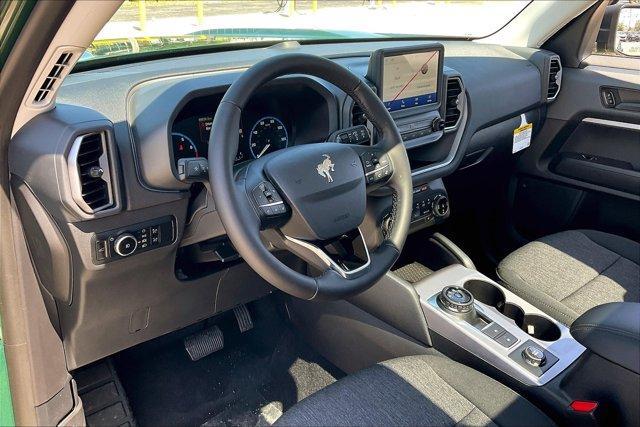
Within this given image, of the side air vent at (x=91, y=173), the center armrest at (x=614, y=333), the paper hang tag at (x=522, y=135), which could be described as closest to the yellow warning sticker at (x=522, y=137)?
the paper hang tag at (x=522, y=135)

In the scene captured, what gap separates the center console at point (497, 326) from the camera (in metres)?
1.67

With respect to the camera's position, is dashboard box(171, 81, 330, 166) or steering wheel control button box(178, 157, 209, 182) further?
dashboard box(171, 81, 330, 166)

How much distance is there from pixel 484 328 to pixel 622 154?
1.32 m

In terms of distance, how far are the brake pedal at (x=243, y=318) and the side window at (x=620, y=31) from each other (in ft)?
6.59

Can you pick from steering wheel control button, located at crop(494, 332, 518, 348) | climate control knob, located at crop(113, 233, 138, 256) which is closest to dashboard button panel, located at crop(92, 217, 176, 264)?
climate control knob, located at crop(113, 233, 138, 256)

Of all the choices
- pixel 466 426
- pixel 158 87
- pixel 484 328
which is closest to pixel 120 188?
pixel 158 87

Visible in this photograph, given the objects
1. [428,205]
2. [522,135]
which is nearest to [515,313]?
[428,205]

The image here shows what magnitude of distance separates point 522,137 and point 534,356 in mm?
1311

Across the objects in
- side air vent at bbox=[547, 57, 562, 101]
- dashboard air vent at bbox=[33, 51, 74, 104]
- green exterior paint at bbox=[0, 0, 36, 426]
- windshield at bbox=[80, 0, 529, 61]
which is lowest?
side air vent at bbox=[547, 57, 562, 101]

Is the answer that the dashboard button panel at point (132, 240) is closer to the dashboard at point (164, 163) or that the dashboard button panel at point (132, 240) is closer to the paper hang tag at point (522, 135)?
the dashboard at point (164, 163)

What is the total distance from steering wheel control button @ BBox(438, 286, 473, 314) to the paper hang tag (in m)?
1.03

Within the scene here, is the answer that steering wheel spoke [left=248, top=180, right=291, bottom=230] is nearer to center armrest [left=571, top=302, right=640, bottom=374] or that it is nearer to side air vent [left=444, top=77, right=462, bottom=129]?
center armrest [left=571, top=302, right=640, bottom=374]

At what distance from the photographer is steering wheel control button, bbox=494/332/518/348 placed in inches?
68.0

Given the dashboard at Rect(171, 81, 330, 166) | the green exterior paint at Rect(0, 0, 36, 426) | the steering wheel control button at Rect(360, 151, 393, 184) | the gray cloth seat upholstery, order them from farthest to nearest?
1. the gray cloth seat upholstery
2. the dashboard at Rect(171, 81, 330, 166)
3. the steering wheel control button at Rect(360, 151, 393, 184)
4. the green exterior paint at Rect(0, 0, 36, 426)
